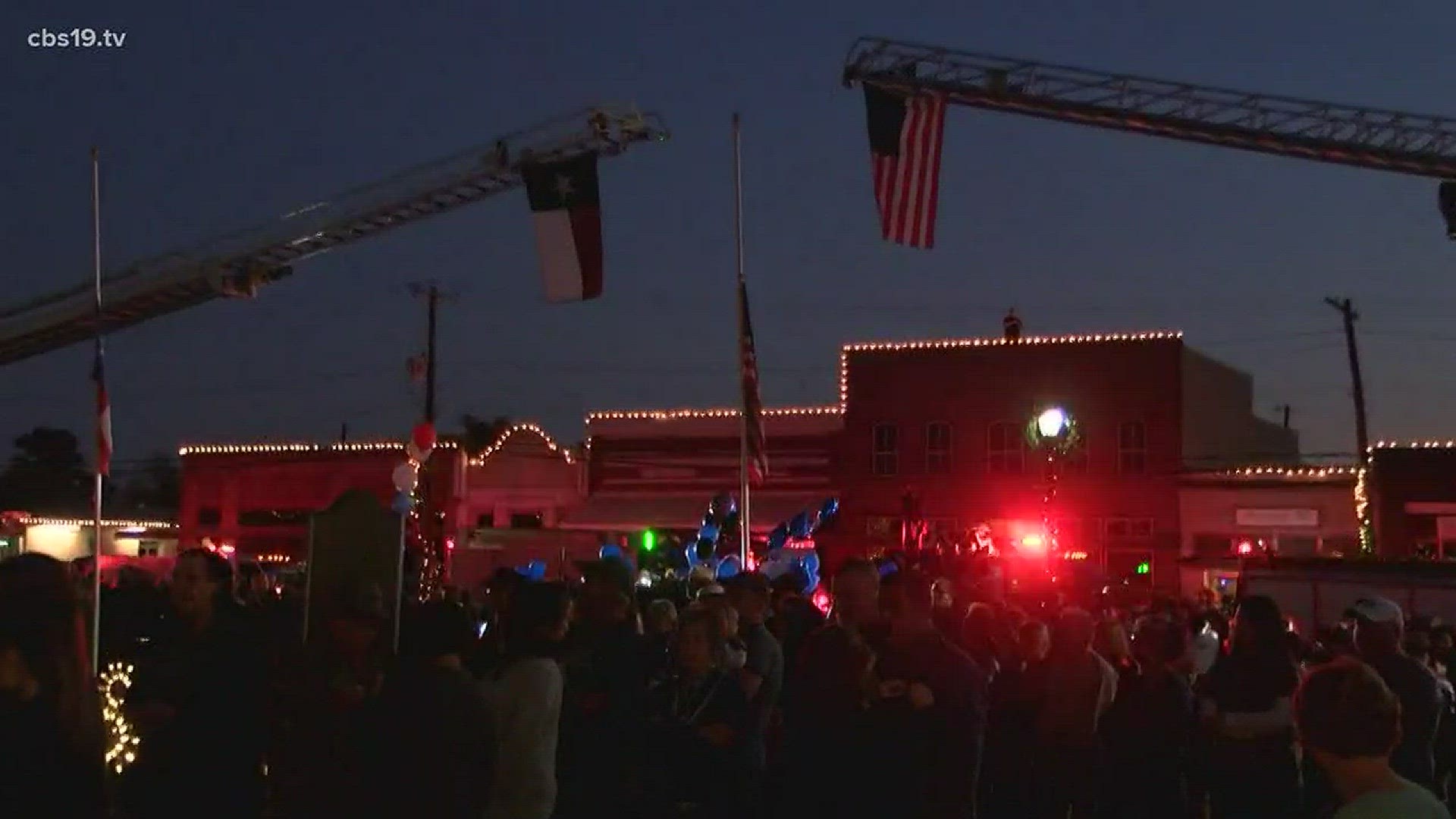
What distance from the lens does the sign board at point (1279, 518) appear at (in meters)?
37.0

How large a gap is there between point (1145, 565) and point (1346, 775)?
106 feet

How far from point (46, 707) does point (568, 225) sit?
1442 cm

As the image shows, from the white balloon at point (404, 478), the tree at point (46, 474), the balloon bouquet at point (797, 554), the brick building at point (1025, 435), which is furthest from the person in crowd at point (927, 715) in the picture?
the tree at point (46, 474)

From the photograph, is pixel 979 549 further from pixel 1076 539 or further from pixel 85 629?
pixel 85 629

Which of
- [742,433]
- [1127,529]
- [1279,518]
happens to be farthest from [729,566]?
[1279,518]

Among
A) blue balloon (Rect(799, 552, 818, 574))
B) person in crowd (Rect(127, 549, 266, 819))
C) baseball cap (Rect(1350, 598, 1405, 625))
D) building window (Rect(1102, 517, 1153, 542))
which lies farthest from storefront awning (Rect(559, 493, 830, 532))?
person in crowd (Rect(127, 549, 266, 819))

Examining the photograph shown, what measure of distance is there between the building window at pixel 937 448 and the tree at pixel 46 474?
36862mm

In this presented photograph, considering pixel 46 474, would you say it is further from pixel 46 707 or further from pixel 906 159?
pixel 46 707

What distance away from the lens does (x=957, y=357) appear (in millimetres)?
40281

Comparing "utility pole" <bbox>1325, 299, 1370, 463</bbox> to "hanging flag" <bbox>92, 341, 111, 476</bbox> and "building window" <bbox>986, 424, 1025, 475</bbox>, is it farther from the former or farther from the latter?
"hanging flag" <bbox>92, 341, 111, 476</bbox>

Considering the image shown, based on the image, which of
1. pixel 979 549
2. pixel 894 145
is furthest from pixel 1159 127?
pixel 979 549

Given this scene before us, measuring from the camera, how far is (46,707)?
404 cm

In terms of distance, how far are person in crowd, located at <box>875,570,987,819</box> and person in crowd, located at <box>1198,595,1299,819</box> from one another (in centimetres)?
243

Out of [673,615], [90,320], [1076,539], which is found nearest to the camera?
[673,615]
